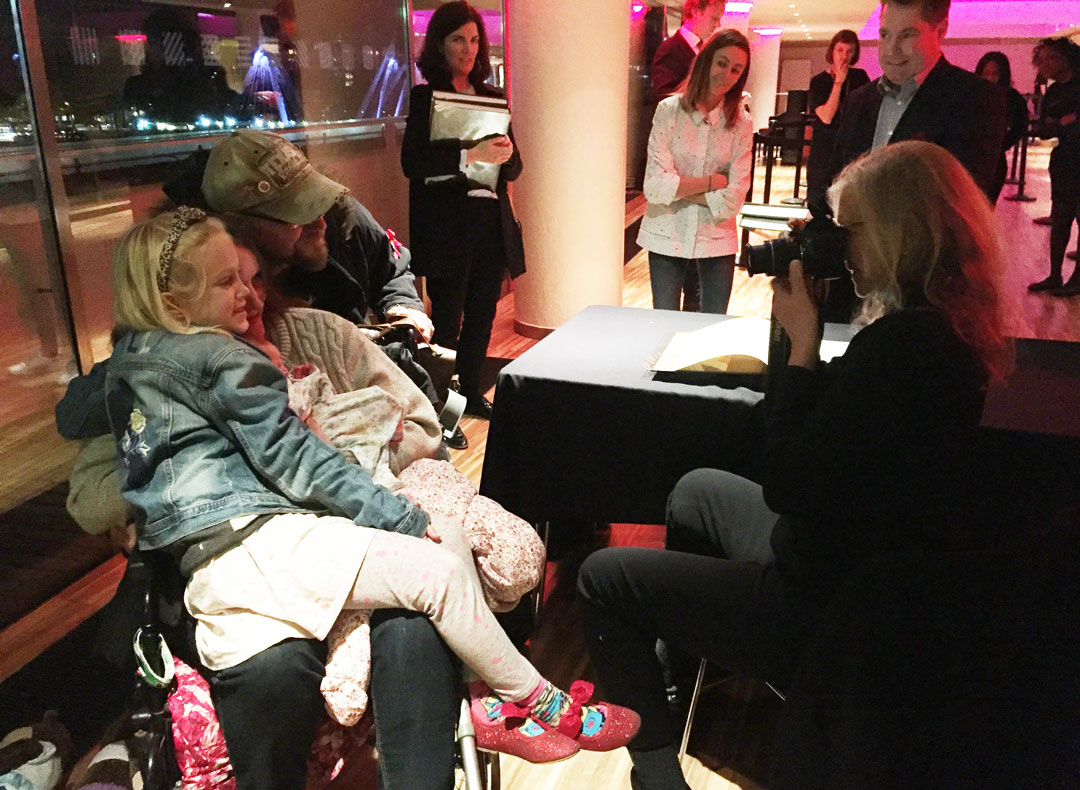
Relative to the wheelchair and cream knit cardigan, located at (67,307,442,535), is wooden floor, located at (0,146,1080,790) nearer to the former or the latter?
the wheelchair

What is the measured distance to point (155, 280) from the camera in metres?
1.25

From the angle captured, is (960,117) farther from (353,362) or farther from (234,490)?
(234,490)

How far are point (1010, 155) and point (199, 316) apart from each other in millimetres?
2802

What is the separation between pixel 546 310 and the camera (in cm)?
466

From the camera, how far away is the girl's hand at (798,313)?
1399mm

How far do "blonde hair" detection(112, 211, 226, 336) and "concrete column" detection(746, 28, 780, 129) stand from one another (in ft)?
19.1

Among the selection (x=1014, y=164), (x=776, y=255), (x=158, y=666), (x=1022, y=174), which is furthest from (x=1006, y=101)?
(x=158, y=666)

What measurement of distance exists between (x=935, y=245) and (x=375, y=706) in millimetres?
1069

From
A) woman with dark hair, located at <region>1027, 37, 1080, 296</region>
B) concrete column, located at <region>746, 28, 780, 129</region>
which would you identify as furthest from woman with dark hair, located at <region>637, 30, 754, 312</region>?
concrete column, located at <region>746, 28, 780, 129</region>

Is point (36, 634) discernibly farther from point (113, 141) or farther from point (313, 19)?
point (313, 19)

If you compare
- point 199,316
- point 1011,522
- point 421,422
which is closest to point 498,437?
point 421,422

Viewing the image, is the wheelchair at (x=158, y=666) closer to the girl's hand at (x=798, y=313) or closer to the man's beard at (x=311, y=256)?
the man's beard at (x=311, y=256)

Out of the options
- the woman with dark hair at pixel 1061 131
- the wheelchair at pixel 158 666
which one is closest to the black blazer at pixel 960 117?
the woman with dark hair at pixel 1061 131

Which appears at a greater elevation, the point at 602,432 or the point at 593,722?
the point at 602,432
